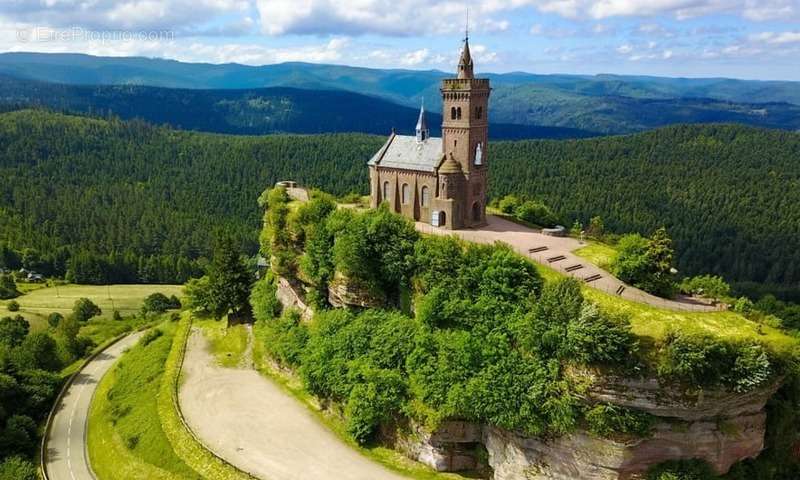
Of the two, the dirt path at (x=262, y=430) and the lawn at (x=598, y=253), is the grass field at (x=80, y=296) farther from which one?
the lawn at (x=598, y=253)

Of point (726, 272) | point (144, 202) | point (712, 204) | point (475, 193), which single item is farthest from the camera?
point (144, 202)

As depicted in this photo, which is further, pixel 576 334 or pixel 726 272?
pixel 726 272

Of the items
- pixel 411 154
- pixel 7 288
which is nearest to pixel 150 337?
pixel 411 154

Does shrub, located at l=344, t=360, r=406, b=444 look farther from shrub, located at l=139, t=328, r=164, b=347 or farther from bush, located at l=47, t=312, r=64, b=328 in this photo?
bush, located at l=47, t=312, r=64, b=328

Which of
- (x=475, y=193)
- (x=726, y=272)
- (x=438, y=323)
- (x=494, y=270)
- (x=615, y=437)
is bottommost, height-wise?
(x=726, y=272)

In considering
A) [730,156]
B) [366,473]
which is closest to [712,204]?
[730,156]

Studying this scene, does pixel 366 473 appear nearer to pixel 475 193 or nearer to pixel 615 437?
pixel 615 437

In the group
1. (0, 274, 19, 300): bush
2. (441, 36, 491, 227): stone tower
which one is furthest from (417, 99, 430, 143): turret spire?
(0, 274, 19, 300): bush
